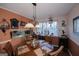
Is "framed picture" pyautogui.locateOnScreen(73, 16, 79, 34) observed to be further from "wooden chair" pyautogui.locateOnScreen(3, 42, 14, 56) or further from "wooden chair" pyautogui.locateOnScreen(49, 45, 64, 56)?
"wooden chair" pyautogui.locateOnScreen(3, 42, 14, 56)

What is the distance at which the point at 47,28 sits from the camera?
1.24m

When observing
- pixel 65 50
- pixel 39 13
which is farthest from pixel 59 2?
pixel 65 50

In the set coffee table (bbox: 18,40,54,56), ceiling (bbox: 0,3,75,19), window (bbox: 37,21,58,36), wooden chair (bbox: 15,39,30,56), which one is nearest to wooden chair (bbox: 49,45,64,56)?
coffee table (bbox: 18,40,54,56)

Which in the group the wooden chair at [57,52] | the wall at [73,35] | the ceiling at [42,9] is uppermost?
the ceiling at [42,9]

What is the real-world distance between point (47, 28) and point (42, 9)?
25 centimetres

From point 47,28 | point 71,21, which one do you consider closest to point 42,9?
point 47,28

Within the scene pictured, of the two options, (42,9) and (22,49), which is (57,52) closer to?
(22,49)

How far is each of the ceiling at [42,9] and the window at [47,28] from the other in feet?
0.33

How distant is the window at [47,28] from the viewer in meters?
1.24

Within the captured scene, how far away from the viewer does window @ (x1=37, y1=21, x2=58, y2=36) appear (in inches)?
48.9

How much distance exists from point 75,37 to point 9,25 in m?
0.83

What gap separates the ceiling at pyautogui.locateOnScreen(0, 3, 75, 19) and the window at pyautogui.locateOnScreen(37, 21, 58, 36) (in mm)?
101

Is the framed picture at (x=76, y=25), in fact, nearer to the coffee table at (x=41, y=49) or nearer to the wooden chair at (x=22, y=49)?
the coffee table at (x=41, y=49)

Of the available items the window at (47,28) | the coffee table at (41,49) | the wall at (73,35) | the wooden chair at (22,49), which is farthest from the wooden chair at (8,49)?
the wall at (73,35)
